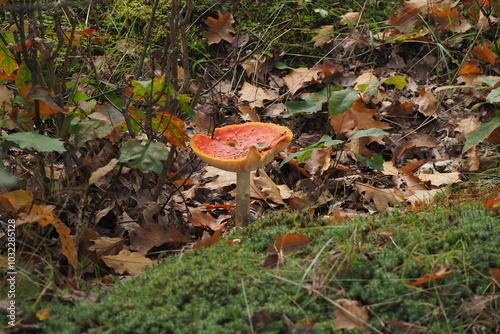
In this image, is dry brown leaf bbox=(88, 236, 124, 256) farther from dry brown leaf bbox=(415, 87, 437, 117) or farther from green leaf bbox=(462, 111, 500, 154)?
dry brown leaf bbox=(415, 87, 437, 117)

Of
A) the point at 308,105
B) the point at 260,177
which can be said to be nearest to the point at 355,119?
the point at 308,105

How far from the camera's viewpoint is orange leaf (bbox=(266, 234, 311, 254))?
7.89ft

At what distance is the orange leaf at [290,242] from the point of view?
240 centimetres

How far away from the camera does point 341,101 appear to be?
3453mm

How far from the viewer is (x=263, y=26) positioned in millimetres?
4758

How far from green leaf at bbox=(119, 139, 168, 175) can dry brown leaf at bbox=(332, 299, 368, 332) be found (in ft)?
3.71

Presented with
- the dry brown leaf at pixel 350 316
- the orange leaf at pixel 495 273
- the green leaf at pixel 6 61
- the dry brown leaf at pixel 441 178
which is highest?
the green leaf at pixel 6 61

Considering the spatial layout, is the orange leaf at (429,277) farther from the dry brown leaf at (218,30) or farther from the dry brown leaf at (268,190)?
the dry brown leaf at (218,30)

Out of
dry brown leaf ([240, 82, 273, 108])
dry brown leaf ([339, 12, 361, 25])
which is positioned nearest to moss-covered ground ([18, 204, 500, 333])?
dry brown leaf ([240, 82, 273, 108])

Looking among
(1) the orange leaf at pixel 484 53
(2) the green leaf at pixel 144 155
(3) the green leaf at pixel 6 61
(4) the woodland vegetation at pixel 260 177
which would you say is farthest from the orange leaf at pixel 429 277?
(1) the orange leaf at pixel 484 53

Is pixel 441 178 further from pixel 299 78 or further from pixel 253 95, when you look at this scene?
pixel 253 95

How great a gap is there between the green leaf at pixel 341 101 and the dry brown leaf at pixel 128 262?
1520 mm

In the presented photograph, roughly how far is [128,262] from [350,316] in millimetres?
1389

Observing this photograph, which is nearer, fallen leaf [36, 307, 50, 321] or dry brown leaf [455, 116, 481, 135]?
fallen leaf [36, 307, 50, 321]
